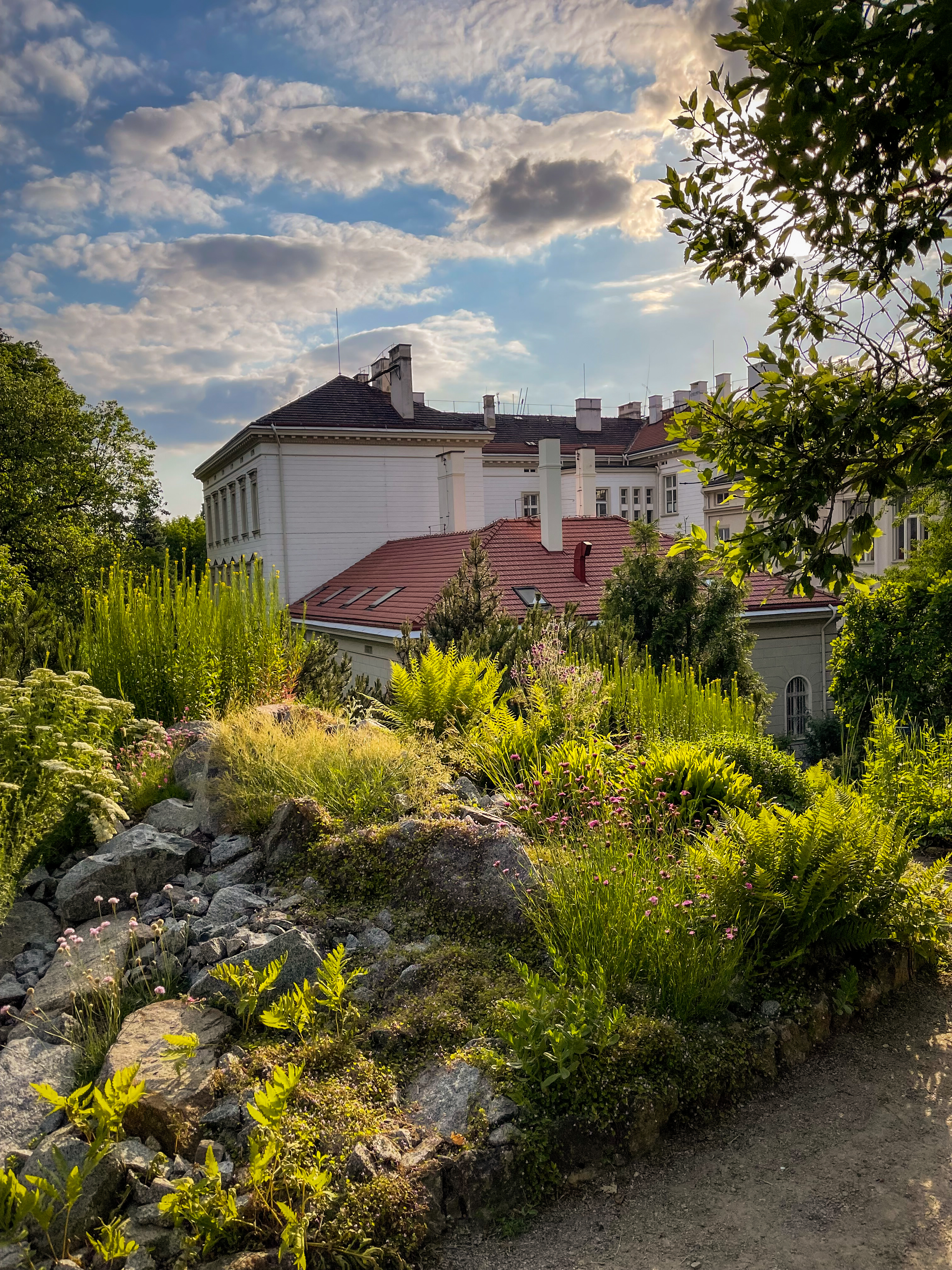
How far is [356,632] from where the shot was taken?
820 inches

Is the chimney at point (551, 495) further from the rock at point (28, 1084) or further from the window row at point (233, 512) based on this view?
the rock at point (28, 1084)

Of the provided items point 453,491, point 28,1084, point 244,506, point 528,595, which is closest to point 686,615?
point 528,595

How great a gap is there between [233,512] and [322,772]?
28.7 m

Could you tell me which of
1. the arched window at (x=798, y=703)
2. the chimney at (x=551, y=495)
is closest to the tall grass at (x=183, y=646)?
the chimney at (x=551, y=495)

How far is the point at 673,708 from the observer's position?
726cm

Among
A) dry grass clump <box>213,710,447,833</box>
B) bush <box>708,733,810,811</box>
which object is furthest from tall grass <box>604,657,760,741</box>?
dry grass clump <box>213,710,447,833</box>

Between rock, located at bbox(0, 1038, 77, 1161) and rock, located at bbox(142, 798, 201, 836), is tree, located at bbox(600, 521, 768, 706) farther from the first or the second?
rock, located at bbox(0, 1038, 77, 1161)

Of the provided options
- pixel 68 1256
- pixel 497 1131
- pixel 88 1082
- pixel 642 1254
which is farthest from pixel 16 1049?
pixel 642 1254

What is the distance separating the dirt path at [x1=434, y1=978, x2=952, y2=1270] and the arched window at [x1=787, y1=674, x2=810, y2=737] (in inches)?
742

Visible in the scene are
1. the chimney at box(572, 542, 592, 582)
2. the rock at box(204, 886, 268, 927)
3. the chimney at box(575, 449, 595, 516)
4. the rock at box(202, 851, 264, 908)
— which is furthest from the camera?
the chimney at box(575, 449, 595, 516)

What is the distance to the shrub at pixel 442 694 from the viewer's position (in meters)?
7.22

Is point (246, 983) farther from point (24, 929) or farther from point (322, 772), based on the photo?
point (322, 772)

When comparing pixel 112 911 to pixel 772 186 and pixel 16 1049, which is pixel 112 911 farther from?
pixel 772 186

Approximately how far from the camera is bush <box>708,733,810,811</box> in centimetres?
621
